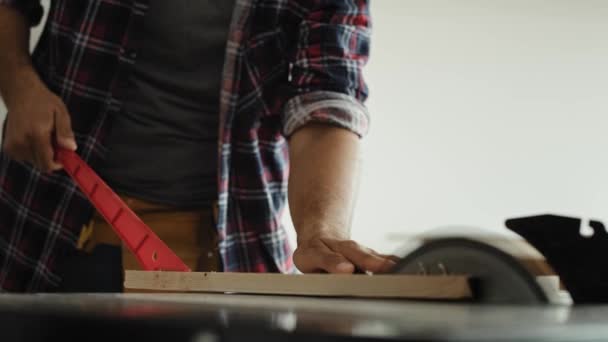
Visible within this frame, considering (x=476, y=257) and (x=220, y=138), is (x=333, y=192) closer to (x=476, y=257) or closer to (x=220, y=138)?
(x=220, y=138)

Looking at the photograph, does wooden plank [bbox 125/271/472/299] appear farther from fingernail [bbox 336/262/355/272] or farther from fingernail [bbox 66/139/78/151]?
fingernail [bbox 66/139/78/151]

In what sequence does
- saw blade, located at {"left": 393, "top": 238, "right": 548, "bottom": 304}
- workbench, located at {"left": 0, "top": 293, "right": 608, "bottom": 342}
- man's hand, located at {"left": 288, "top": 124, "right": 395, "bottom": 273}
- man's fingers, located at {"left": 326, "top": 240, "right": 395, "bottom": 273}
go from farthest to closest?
man's hand, located at {"left": 288, "top": 124, "right": 395, "bottom": 273}
man's fingers, located at {"left": 326, "top": 240, "right": 395, "bottom": 273}
saw blade, located at {"left": 393, "top": 238, "right": 548, "bottom": 304}
workbench, located at {"left": 0, "top": 293, "right": 608, "bottom": 342}

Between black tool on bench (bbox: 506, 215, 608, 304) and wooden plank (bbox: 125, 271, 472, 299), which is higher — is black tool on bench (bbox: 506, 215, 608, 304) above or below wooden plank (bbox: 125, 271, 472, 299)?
above

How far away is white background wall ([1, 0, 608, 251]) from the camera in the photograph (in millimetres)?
2080

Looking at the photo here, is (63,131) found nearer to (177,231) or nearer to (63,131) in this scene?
(63,131)

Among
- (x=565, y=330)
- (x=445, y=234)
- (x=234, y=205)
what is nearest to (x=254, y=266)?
(x=234, y=205)

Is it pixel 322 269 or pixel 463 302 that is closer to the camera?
pixel 463 302

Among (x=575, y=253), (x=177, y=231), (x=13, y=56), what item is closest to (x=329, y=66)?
(x=177, y=231)

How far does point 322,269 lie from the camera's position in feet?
2.21

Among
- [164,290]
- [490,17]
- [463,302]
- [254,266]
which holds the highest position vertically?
[490,17]

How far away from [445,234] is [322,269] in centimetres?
23

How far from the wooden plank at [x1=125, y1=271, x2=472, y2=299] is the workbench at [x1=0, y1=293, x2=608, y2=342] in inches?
2.6

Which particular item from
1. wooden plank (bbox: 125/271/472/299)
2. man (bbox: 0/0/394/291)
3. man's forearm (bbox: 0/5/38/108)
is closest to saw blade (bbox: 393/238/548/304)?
wooden plank (bbox: 125/271/472/299)

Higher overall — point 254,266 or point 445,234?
point 445,234
